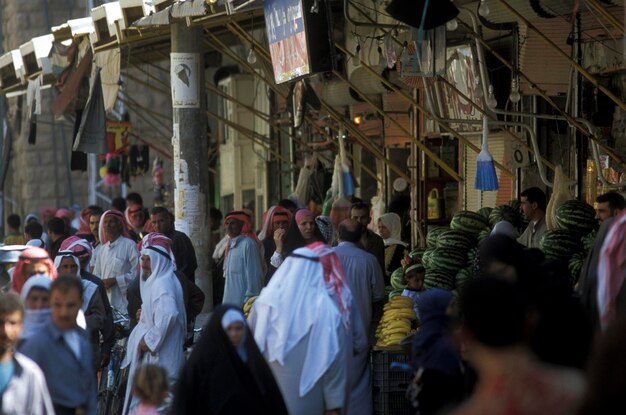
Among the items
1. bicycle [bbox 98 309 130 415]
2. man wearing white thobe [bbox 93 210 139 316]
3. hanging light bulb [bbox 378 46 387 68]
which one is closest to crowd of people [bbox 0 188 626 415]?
bicycle [bbox 98 309 130 415]

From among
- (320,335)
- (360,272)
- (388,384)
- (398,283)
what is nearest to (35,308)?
(320,335)

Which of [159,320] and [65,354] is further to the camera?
[159,320]

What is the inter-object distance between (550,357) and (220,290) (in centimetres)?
925

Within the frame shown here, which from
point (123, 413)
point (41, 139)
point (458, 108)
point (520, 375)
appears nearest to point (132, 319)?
point (123, 413)

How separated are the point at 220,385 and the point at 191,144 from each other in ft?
24.4

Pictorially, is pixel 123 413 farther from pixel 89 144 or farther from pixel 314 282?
pixel 89 144

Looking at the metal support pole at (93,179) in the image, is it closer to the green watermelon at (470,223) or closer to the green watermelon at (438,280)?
the green watermelon at (470,223)

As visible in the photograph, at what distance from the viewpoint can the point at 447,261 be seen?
1101 centimetres

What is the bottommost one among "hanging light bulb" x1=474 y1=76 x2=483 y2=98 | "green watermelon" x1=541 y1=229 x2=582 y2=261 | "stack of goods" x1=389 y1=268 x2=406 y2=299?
"stack of goods" x1=389 y1=268 x2=406 y2=299

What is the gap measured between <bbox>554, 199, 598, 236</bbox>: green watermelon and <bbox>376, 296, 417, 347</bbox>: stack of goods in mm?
1286

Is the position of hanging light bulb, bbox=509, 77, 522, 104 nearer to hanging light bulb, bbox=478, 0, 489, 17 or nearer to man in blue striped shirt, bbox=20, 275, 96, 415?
hanging light bulb, bbox=478, 0, 489, 17

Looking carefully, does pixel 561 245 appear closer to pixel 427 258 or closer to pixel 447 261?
pixel 447 261

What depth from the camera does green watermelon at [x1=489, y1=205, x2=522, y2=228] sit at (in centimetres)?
1183

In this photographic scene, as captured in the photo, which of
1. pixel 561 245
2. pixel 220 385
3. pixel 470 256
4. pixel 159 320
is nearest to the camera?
pixel 220 385
